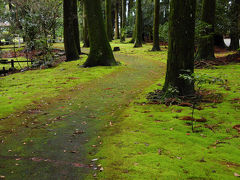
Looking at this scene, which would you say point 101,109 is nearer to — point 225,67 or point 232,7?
point 225,67

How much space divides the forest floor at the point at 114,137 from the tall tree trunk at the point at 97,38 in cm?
557

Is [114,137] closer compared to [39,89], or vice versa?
[114,137]

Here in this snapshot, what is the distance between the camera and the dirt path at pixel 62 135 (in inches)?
131

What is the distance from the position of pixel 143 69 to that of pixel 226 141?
9161 mm

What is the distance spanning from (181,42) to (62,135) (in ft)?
13.1

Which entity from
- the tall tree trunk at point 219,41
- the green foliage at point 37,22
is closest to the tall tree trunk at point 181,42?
the green foliage at point 37,22

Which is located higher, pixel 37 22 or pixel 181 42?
pixel 37 22

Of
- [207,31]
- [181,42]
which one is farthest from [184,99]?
[207,31]

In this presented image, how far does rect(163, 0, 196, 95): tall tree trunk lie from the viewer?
19.8 ft

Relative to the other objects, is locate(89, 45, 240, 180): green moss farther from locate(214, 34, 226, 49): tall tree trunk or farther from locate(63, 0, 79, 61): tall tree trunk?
locate(214, 34, 226, 49): tall tree trunk

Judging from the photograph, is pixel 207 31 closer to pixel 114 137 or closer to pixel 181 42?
pixel 181 42

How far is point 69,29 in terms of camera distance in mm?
→ 15844

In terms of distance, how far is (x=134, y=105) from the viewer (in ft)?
21.5

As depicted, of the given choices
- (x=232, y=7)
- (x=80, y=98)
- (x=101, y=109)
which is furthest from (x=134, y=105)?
(x=232, y=7)
